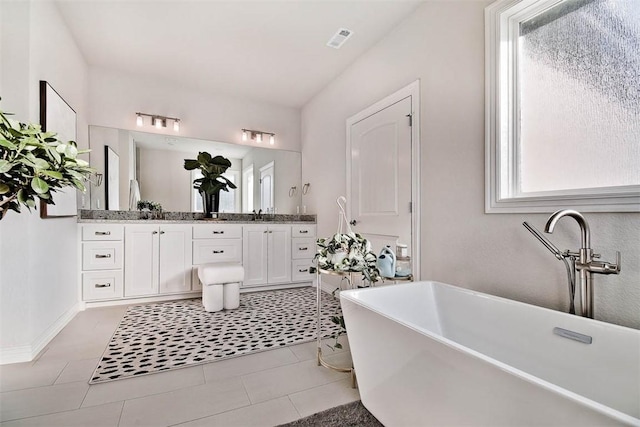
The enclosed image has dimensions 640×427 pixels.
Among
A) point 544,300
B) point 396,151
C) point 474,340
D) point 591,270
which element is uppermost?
point 396,151

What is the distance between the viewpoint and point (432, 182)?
2.28m

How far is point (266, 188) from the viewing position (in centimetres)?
424

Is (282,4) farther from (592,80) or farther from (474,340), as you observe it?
(474,340)

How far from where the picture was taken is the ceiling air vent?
2.71 metres

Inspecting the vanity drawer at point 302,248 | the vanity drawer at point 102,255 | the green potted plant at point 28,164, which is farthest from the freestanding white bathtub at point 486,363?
the vanity drawer at point 102,255

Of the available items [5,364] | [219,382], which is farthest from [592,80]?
[5,364]

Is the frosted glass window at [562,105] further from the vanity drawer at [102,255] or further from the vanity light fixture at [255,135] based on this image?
the vanity drawer at [102,255]

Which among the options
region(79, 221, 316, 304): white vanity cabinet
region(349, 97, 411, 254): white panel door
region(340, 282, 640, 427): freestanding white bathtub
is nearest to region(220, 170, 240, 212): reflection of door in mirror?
region(79, 221, 316, 304): white vanity cabinet

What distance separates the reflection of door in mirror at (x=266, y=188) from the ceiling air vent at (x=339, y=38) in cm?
187

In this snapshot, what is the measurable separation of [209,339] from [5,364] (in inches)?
47.1

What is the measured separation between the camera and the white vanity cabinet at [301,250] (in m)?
4.04

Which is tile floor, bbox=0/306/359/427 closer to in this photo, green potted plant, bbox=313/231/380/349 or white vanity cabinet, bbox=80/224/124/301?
green potted plant, bbox=313/231/380/349

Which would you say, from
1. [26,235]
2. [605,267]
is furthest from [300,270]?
[605,267]

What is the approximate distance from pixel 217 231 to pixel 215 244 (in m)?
0.16
